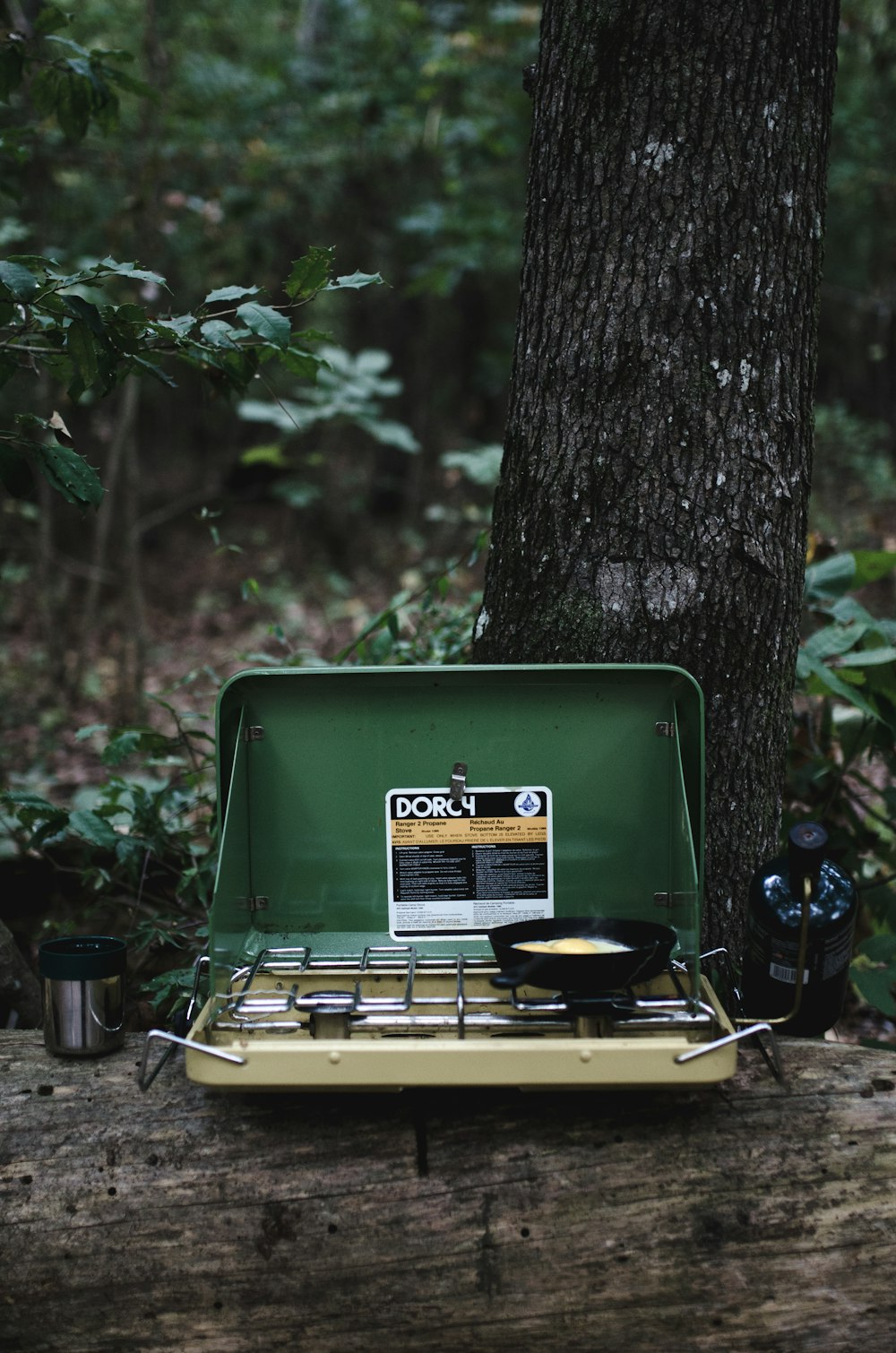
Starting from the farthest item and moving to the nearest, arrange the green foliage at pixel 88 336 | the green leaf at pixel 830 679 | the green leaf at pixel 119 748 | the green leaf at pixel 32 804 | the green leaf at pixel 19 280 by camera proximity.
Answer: the green leaf at pixel 119 748
the green leaf at pixel 830 679
the green leaf at pixel 32 804
the green foliage at pixel 88 336
the green leaf at pixel 19 280

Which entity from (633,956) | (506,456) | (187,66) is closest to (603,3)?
(506,456)

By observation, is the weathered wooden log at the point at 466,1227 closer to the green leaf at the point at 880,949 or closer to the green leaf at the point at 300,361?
the green leaf at the point at 880,949

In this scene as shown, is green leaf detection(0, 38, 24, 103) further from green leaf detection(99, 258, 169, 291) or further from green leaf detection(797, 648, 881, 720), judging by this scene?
Answer: green leaf detection(797, 648, 881, 720)

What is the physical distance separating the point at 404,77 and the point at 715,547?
8678 mm

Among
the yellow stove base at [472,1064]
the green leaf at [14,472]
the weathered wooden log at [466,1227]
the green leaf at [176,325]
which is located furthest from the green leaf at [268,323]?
the weathered wooden log at [466,1227]

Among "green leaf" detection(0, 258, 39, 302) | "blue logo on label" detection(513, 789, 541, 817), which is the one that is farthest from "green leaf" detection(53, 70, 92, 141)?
"blue logo on label" detection(513, 789, 541, 817)

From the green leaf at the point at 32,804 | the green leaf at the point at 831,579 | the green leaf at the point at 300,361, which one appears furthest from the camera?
the green leaf at the point at 831,579

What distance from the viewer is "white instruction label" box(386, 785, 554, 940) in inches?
82.9

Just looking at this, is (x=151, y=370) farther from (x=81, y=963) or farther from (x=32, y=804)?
(x=81, y=963)

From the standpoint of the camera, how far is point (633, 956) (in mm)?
1700

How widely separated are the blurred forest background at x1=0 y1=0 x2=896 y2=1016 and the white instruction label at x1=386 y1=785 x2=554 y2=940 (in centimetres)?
64

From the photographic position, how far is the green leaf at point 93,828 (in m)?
2.58

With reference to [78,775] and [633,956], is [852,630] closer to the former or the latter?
[633,956]

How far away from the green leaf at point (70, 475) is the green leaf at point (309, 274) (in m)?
0.58
